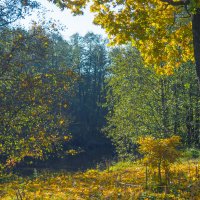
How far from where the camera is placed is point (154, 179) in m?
9.89

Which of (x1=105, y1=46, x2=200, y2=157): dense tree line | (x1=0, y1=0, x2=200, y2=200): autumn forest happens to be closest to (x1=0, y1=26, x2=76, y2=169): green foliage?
(x1=0, y1=0, x2=200, y2=200): autumn forest

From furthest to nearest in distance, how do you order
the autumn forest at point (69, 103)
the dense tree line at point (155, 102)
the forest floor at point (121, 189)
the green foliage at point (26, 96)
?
the dense tree line at point (155, 102), the green foliage at point (26, 96), the autumn forest at point (69, 103), the forest floor at point (121, 189)

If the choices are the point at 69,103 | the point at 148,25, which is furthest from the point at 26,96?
the point at 148,25

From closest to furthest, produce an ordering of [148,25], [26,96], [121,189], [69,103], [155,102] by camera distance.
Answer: [121,189] → [148,25] → [26,96] → [69,103] → [155,102]

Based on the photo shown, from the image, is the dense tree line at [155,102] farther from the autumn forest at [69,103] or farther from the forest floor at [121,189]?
the forest floor at [121,189]

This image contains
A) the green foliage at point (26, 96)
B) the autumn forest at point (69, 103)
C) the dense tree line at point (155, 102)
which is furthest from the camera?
the dense tree line at point (155, 102)

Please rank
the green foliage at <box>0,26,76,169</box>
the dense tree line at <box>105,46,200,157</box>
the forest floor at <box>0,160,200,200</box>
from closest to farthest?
the forest floor at <box>0,160,200,200</box> < the green foliage at <box>0,26,76,169</box> < the dense tree line at <box>105,46,200,157</box>

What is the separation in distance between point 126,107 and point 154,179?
16435 mm

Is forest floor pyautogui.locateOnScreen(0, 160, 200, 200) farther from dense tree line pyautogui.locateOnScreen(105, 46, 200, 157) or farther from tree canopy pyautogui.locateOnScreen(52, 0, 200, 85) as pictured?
dense tree line pyautogui.locateOnScreen(105, 46, 200, 157)

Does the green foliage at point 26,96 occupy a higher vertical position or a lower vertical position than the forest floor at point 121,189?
higher

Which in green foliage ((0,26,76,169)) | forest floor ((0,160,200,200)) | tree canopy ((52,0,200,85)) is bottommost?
forest floor ((0,160,200,200))

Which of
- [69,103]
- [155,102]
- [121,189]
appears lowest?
[121,189]

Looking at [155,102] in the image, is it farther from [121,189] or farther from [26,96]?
[121,189]

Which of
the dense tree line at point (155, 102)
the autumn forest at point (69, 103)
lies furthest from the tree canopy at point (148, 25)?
the dense tree line at point (155, 102)
